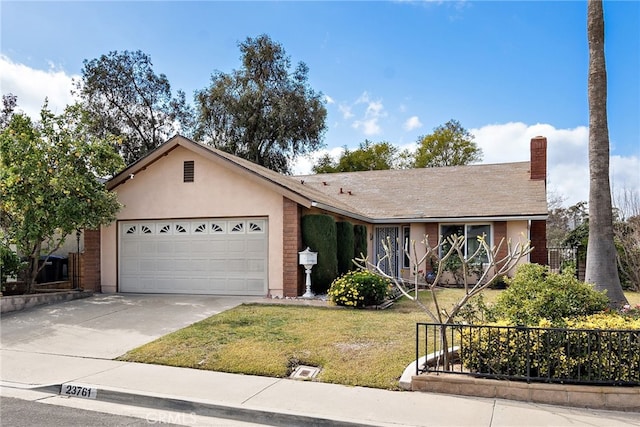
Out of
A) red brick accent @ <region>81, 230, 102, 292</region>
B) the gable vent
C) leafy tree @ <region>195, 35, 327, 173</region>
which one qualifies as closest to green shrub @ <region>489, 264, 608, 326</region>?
the gable vent

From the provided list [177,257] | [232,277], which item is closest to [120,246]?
[177,257]

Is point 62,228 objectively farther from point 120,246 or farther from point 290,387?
point 290,387

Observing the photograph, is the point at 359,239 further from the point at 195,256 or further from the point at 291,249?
the point at 195,256

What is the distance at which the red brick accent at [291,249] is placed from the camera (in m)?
12.5

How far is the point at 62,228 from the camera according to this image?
12148mm

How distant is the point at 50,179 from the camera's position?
11.8 metres

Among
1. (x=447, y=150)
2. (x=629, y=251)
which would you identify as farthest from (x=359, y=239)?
(x=447, y=150)

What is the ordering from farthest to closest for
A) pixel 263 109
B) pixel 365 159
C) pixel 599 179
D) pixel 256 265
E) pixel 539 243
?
1. pixel 365 159
2. pixel 263 109
3. pixel 539 243
4. pixel 256 265
5. pixel 599 179

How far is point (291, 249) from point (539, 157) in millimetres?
12276

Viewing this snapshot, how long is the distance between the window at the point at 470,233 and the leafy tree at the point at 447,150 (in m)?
23.7

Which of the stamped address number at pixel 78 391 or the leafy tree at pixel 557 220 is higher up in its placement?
the leafy tree at pixel 557 220

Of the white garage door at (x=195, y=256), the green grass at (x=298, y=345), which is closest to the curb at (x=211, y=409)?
the green grass at (x=298, y=345)

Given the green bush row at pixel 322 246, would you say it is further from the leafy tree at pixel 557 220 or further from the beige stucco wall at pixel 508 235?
the leafy tree at pixel 557 220

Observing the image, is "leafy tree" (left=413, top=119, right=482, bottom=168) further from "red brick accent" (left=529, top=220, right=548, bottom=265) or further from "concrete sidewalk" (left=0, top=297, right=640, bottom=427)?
"concrete sidewalk" (left=0, top=297, right=640, bottom=427)
